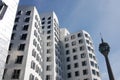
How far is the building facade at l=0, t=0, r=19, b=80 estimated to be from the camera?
20.2 meters

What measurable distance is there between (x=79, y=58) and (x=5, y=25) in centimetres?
4044

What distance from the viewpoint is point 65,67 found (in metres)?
59.7

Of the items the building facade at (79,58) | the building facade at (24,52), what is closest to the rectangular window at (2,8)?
the building facade at (24,52)

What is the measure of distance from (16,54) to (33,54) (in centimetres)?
415

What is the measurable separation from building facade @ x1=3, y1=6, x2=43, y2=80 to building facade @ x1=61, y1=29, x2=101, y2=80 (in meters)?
18.2

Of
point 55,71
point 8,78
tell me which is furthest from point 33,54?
point 55,71

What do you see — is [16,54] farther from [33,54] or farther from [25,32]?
[25,32]

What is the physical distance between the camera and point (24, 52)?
3662cm

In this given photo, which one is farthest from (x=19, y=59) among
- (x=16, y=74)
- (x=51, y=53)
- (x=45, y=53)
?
(x=51, y=53)

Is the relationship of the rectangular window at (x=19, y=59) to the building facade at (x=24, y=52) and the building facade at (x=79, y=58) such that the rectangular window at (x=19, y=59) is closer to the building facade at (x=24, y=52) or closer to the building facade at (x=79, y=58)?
the building facade at (x=24, y=52)

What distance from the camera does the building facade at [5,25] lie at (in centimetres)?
2020

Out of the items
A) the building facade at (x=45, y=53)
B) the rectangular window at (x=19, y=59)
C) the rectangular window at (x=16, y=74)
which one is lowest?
the rectangular window at (x=16, y=74)

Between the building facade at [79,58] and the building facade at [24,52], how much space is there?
18.2m

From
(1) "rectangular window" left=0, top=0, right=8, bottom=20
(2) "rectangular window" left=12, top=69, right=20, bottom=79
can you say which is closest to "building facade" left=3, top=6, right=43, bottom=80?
(2) "rectangular window" left=12, top=69, right=20, bottom=79
